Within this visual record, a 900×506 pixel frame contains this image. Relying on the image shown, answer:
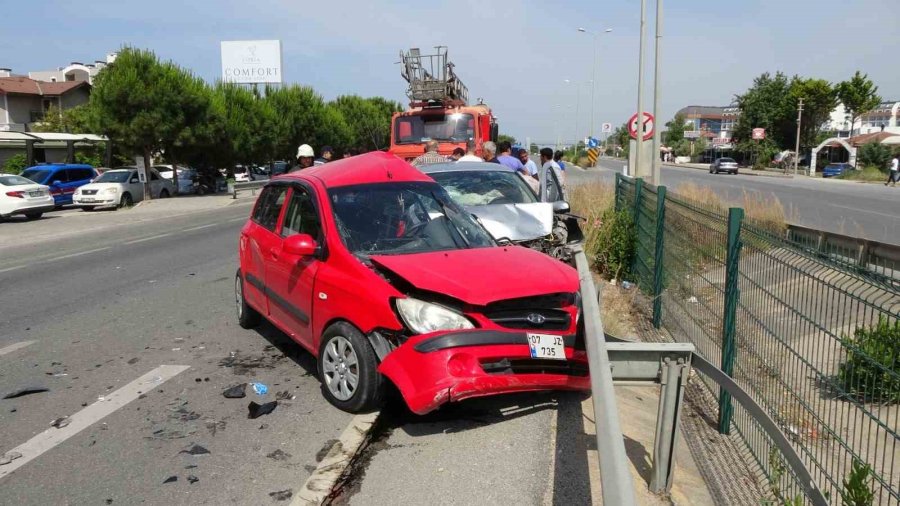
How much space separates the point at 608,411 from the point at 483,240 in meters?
3.21

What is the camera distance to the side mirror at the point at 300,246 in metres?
5.42

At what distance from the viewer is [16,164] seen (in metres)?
35.8

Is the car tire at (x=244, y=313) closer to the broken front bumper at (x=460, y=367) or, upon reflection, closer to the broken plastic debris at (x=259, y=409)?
the broken plastic debris at (x=259, y=409)

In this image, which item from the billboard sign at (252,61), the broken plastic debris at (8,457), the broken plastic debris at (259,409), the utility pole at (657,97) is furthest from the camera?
the billboard sign at (252,61)

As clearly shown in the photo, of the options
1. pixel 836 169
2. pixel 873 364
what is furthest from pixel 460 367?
pixel 836 169

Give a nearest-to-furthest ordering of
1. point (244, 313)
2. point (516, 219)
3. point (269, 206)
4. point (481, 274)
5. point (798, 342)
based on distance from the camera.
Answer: point (798, 342), point (481, 274), point (269, 206), point (244, 313), point (516, 219)

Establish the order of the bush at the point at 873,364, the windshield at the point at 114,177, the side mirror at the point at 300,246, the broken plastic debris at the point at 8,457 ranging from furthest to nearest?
the windshield at the point at 114,177
the side mirror at the point at 300,246
the broken plastic debris at the point at 8,457
the bush at the point at 873,364

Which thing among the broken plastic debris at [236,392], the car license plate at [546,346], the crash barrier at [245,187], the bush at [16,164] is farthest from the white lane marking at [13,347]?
the bush at [16,164]

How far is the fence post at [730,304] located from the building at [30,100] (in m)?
56.3

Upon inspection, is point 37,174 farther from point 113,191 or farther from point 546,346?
point 546,346

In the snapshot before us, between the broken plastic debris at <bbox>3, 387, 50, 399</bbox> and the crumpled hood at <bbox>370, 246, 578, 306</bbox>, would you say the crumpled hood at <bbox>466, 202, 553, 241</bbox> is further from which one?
the broken plastic debris at <bbox>3, 387, 50, 399</bbox>

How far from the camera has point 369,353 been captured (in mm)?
4852

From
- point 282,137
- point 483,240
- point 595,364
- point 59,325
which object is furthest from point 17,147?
point 595,364

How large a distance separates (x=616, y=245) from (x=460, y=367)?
676 cm
